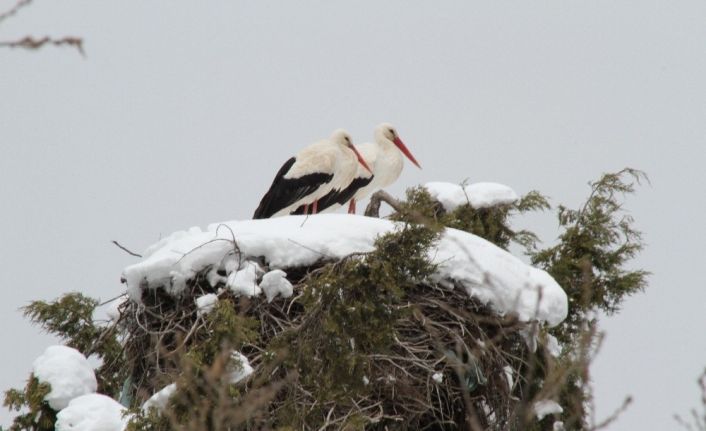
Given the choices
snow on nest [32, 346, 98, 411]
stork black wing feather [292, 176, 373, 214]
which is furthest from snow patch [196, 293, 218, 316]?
stork black wing feather [292, 176, 373, 214]

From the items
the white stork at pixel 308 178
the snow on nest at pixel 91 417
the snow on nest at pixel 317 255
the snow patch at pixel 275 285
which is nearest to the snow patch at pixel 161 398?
the snow on nest at pixel 91 417

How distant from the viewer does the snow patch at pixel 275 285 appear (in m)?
5.83

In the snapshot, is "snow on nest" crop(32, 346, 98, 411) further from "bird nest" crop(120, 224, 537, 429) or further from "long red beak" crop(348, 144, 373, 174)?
"long red beak" crop(348, 144, 373, 174)

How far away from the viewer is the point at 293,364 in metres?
5.42

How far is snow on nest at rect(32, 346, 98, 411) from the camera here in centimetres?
577

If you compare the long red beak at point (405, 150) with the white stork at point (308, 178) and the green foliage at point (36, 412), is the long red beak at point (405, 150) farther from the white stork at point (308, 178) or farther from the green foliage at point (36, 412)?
the green foliage at point (36, 412)

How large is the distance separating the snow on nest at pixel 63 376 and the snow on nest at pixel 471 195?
9.90ft

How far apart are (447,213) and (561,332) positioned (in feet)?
3.74

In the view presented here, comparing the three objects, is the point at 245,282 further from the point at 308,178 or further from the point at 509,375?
the point at 308,178

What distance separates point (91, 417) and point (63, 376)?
58cm

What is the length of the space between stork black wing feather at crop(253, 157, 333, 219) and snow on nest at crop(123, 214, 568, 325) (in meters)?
2.74

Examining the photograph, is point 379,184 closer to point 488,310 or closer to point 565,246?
point 565,246

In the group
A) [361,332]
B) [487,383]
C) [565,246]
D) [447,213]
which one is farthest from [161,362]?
[565,246]

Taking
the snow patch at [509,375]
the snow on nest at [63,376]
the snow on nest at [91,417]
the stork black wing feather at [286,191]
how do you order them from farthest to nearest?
the stork black wing feather at [286,191]
the snow patch at [509,375]
the snow on nest at [63,376]
the snow on nest at [91,417]
